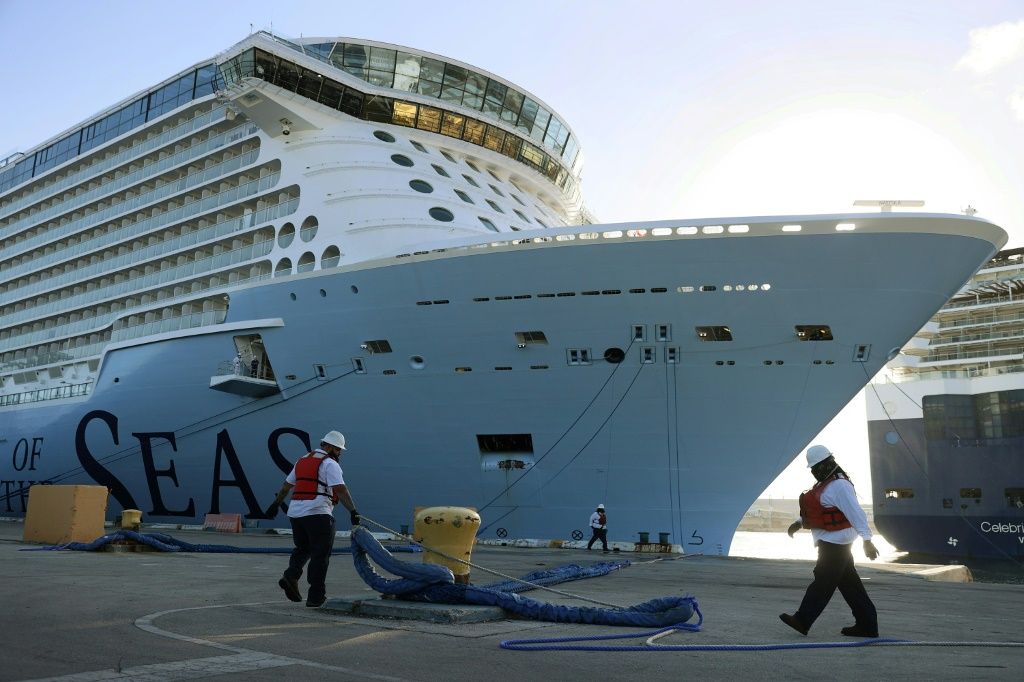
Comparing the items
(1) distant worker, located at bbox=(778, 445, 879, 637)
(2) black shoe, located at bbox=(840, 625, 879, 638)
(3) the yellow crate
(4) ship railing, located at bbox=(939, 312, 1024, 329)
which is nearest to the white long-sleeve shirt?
(1) distant worker, located at bbox=(778, 445, 879, 637)

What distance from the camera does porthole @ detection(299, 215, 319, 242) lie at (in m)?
19.2

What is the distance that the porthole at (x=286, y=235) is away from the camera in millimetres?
19797

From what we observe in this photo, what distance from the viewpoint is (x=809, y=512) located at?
19.4 ft

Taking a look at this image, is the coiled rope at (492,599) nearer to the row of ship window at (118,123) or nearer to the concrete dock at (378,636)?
the concrete dock at (378,636)

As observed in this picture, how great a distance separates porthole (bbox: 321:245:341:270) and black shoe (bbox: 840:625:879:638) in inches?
565

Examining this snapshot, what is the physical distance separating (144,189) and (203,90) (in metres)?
3.83

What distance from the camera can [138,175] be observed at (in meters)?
26.9

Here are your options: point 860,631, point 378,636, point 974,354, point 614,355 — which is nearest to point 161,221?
point 614,355

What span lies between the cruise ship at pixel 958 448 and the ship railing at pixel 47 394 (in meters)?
28.2

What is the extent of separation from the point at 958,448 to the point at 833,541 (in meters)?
34.2

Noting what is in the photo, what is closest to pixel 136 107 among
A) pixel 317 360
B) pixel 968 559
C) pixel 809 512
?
pixel 317 360

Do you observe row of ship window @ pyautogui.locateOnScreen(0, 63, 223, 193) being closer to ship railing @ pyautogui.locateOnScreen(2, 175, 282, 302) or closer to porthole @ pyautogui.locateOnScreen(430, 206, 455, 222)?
ship railing @ pyautogui.locateOnScreen(2, 175, 282, 302)

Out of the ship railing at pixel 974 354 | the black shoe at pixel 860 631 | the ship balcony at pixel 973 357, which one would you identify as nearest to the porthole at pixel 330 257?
the black shoe at pixel 860 631

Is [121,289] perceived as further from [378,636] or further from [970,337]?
[970,337]
